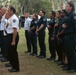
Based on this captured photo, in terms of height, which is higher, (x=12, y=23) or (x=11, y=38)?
(x=12, y=23)

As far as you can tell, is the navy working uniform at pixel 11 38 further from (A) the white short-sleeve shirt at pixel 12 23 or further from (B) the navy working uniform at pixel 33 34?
(B) the navy working uniform at pixel 33 34

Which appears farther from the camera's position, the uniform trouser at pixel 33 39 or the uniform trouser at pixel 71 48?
the uniform trouser at pixel 33 39

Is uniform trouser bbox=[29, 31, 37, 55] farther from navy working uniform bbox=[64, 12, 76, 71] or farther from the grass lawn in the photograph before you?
navy working uniform bbox=[64, 12, 76, 71]

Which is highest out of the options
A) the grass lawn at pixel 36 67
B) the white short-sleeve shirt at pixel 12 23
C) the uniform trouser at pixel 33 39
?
the white short-sleeve shirt at pixel 12 23

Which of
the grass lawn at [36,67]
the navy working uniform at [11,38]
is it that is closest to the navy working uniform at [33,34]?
the grass lawn at [36,67]

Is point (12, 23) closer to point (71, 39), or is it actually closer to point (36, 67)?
point (71, 39)

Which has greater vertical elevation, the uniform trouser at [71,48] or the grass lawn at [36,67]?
the uniform trouser at [71,48]

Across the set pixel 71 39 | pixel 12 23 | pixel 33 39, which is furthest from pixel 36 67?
pixel 33 39

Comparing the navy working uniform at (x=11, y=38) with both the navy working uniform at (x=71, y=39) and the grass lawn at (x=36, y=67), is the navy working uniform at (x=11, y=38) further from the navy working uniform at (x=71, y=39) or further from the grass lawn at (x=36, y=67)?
the navy working uniform at (x=71, y=39)

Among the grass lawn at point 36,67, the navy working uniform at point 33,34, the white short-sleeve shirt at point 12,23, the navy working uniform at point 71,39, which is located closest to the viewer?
the white short-sleeve shirt at point 12,23

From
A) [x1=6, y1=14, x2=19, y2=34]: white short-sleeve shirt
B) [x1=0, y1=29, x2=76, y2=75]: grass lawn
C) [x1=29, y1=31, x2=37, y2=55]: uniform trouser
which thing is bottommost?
[x1=0, y1=29, x2=76, y2=75]: grass lawn

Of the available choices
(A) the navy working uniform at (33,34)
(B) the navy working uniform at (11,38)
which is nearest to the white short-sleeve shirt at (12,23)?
(B) the navy working uniform at (11,38)

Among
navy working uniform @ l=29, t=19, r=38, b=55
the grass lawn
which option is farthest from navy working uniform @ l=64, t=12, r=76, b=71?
navy working uniform @ l=29, t=19, r=38, b=55

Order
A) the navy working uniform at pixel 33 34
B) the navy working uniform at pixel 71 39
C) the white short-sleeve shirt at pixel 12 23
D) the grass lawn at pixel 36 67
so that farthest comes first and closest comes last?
the navy working uniform at pixel 33 34 → the grass lawn at pixel 36 67 → the navy working uniform at pixel 71 39 → the white short-sleeve shirt at pixel 12 23
